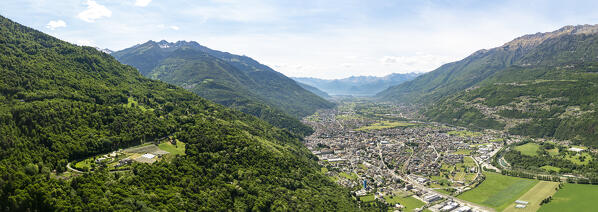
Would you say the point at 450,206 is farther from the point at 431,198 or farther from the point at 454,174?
the point at 454,174

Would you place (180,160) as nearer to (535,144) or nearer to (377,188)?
(377,188)

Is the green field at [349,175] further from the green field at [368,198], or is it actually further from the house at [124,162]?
the house at [124,162]

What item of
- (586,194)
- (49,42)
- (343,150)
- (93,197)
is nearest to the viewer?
(93,197)

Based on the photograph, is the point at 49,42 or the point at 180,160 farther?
the point at 49,42

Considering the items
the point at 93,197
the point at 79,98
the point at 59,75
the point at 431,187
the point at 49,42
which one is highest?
the point at 49,42

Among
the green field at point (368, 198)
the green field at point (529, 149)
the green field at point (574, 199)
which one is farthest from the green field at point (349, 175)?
the green field at point (529, 149)

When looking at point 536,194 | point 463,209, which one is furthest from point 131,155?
point 536,194

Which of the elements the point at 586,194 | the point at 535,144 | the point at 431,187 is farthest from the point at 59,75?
the point at 535,144
